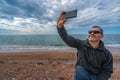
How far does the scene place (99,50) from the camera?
3922 mm

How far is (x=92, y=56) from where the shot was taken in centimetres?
388

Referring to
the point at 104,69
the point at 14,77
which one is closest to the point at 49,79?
the point at 14,77

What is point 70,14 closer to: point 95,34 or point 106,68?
point 95,34

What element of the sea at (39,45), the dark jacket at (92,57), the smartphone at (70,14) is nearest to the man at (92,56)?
the dark jacket at (92,57)

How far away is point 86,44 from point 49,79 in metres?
4.25

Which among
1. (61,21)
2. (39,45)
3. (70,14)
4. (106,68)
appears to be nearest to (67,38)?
(61,21)

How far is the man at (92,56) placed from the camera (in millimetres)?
3867

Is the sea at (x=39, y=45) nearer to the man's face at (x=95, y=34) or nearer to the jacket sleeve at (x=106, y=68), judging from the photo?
the jacket sleeve at (x=106, y=68)

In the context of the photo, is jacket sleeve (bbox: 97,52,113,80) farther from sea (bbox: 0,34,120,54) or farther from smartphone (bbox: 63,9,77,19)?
sea (bbox: 0,34,120,54)

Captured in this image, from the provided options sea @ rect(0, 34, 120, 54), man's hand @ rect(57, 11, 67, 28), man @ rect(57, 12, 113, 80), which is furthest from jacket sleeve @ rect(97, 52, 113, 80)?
sea @ rect(0, 34, 120, 54)

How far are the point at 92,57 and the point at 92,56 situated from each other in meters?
0.02

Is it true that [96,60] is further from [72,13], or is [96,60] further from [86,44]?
[72,13]

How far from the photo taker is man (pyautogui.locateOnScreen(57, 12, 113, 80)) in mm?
3867

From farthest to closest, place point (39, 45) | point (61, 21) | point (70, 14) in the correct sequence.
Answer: point (39, 45) → point (61, 21) → point (70, 14)
